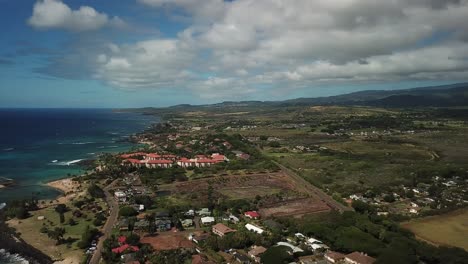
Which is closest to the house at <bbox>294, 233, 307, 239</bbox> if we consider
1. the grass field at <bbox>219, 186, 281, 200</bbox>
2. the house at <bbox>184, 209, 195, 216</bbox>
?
the house at <bbox>184, 209, 195, 216</bbox>

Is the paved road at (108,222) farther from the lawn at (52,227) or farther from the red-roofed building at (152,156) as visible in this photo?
the red-roofed building at (152,156)

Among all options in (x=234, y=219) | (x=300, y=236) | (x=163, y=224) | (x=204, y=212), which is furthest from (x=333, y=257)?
(x=163, y=224)

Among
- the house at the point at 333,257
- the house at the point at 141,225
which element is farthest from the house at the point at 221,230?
the house at the point at 333,257

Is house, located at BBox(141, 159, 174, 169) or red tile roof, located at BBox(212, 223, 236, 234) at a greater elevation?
house, located at BBox(141, 159, 174, 169)

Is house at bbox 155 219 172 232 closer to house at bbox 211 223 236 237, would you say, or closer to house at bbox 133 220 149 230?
house at bbox 133 220 149 230

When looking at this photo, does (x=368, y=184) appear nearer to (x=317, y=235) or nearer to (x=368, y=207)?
(x=368, y=207)

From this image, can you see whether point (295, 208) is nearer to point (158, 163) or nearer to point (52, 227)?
point (52, 227)

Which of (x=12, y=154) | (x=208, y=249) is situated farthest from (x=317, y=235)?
(x=12, y=154)
